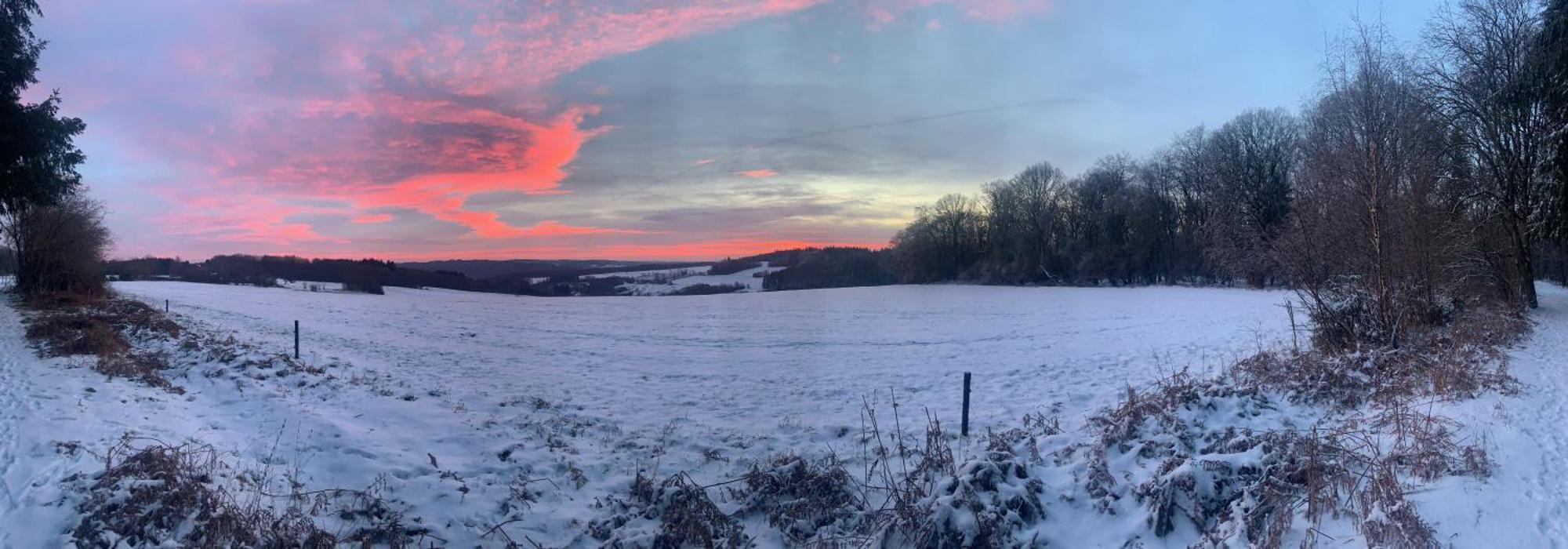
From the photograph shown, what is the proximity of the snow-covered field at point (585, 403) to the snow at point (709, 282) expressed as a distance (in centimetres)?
3380

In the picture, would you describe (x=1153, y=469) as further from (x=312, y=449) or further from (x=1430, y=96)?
(x=1430, y=96)

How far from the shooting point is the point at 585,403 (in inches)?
474

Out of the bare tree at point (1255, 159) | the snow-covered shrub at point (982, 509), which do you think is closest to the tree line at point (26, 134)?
the snow-covered shrub at point (982, 509)

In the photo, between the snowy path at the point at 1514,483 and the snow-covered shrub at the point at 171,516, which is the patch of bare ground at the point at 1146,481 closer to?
the snowy path at the point at 1514,483

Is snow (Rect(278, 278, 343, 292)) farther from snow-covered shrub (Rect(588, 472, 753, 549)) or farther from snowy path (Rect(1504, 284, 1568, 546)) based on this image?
snowy path (Rect(1504, 284, 1568, 546))

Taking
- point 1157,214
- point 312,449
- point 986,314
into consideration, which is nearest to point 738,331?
point 986,314

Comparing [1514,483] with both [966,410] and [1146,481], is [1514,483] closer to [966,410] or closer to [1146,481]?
[1146,481]

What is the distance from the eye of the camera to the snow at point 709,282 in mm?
60781

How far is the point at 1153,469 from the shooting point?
6871 mm

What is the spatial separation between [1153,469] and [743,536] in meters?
4.11

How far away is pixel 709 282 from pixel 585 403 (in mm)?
56861

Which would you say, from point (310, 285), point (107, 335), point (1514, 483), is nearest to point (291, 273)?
point (310, 285)

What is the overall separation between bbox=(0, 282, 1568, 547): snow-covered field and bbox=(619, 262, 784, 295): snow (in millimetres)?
33799

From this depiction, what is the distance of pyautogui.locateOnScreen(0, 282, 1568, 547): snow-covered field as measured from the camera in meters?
6.48
